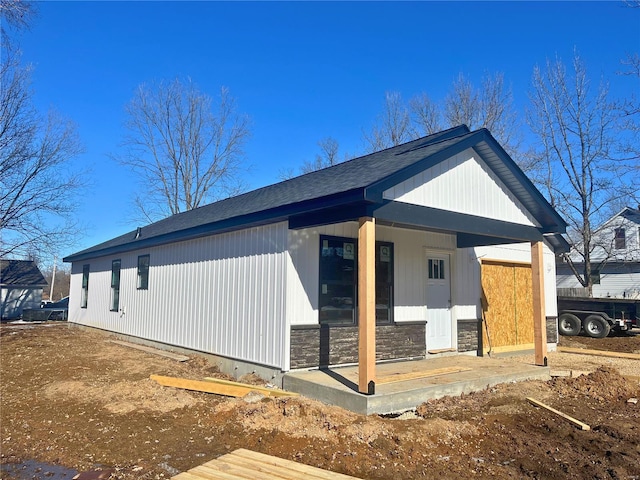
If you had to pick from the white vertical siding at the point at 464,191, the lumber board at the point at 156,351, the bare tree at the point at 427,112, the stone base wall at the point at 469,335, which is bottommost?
the lumber board at the point at 156,351

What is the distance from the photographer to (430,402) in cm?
613

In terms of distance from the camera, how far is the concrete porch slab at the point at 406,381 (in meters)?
5.71

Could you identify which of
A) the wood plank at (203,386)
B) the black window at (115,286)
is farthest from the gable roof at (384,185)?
the black window at (115,286)

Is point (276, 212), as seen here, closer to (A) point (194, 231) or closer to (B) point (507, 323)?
(A) point (194, 231)

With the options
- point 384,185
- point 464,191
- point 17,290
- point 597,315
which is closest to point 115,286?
point 384,185

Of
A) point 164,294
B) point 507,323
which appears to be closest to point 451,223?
point 507,323

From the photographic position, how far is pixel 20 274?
27.6 meters

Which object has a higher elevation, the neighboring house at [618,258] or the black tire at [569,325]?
the neighboring house at [618,258]

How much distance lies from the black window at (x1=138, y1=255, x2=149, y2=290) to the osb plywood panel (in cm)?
901

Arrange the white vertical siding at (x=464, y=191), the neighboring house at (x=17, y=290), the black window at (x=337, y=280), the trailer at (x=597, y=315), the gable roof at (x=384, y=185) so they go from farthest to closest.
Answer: the neighboring house at (x=17, y=290)
the trailer at (x=597, y=315)
the black window at (x=337, y=280)
the white vertical siding at (x=464, y=191)
the gable roof at (x=384, y=185)

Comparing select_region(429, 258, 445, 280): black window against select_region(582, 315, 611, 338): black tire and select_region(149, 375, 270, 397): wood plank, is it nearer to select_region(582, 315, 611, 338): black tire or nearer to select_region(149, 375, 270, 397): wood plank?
select_region(149, 375, 270, 397): wood plank

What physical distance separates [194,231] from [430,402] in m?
6.04

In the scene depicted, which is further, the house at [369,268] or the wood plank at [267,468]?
the house at [369,268]

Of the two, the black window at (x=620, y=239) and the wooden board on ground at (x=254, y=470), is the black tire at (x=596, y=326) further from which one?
the wooden board on ground at (x=254, y=470)
